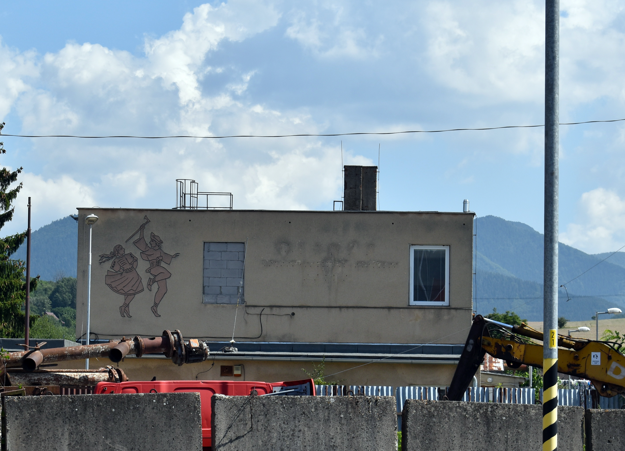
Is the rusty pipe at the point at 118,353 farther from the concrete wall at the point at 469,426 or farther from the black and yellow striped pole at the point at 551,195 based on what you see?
the black and yellow striped pole at the point at 551,195

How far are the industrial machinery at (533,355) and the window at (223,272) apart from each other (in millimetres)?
9051

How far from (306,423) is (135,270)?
52.9 ft

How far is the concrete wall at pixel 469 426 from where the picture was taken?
782 centimetres

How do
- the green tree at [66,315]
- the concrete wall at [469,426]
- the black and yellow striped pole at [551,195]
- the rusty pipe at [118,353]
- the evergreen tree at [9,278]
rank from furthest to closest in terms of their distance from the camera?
the green tree at [66,315], the evergreen tree at [9,278], the rusty pipe at [118,353], the black and yellow striped pole at [551,195], the concrete wall at [469,426]

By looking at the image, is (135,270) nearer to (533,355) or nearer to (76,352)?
(76,352)

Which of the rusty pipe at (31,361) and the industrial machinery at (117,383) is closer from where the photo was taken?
the rusty pipe at (31,361)

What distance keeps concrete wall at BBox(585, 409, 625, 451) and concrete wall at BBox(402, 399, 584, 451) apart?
63 centimetres

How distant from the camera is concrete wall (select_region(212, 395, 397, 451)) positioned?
7707mm

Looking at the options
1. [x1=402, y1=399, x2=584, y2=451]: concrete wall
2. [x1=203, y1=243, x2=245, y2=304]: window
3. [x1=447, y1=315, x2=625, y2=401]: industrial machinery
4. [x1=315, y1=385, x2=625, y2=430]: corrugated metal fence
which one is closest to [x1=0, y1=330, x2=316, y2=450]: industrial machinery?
[x1=447, y1=315, x2=625, y2=401]: industrial machinery

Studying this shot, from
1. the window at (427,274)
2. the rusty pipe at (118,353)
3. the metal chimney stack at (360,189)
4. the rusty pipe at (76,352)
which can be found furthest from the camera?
the metal chimney stack at (360,189)

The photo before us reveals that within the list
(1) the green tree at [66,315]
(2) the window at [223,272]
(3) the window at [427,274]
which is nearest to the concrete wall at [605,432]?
(3) the window at [427,274]

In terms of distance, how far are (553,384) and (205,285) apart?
51.5 ft

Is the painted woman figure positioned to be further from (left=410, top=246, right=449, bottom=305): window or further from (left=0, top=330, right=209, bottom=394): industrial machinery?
(left=410, top=246, right=449, bottom=305): window

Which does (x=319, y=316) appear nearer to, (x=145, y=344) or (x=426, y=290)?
(x=426, y=290)
